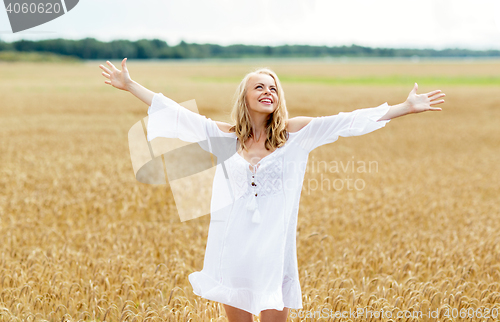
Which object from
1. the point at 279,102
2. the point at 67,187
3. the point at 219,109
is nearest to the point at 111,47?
the point at 219,109

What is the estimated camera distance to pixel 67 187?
9.50 meters

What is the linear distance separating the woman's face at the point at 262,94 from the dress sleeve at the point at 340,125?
0.30 m

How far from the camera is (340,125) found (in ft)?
10.6

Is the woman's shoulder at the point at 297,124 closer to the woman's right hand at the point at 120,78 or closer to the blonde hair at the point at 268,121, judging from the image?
the blonde hair at the point at 268,121

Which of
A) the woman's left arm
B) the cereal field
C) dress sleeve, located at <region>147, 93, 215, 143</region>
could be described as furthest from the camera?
the cereal field

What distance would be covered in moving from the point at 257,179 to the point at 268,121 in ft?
1.51

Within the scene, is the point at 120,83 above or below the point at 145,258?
above

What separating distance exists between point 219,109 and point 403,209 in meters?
19.7

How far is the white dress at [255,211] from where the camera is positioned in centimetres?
307

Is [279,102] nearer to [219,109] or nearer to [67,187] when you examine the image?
[67,187]

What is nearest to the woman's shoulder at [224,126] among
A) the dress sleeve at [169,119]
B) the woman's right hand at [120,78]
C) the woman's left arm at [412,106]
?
the dress sleeve at [169,119]

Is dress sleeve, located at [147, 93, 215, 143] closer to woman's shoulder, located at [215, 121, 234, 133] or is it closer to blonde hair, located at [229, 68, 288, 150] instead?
woman's shoulder, located at [215, 121, 234, 133]

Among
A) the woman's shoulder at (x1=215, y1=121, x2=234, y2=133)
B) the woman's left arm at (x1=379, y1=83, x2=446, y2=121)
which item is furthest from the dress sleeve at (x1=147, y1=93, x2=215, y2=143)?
the woman's left arm at (x1=379, y1=83, x2=446, y2=121)

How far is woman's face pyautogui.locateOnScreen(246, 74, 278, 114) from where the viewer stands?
316cm
